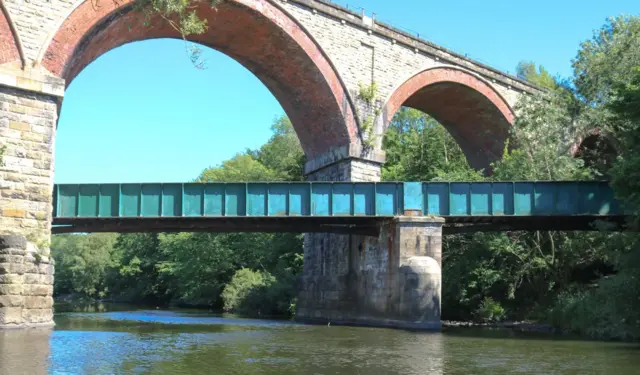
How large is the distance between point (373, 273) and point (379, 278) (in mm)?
552

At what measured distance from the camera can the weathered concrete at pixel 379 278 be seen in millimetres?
22031

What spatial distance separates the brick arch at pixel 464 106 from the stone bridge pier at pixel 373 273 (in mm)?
4804

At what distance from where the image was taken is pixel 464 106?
3553cm

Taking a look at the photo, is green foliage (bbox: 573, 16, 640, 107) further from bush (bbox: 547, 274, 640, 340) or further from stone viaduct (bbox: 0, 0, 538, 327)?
bush (bbox: 547, 274, 640, 340)

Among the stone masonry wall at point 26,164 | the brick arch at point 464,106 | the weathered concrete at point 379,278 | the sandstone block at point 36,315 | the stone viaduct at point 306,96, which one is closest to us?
the sandstone block at point 36,315

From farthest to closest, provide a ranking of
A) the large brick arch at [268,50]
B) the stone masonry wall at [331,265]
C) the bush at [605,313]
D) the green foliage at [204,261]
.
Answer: the green foliage at [204,261], the stone masonry wall at [331,265], the large brick arch at [268,50], the bush at [605,313]

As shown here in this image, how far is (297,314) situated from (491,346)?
1472cm

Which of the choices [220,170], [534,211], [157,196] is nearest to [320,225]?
[157,196]

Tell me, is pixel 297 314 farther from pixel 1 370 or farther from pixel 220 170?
pixel 220 170

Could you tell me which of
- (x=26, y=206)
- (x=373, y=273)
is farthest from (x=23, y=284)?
(x=373, y=273)

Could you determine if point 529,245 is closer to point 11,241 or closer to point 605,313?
point 605,313

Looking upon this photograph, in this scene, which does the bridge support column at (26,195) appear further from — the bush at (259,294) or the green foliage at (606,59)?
the green foliage at (606,59)

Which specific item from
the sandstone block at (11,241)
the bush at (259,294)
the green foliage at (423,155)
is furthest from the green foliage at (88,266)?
the sandstone block at (11,241)

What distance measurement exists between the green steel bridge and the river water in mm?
5011
